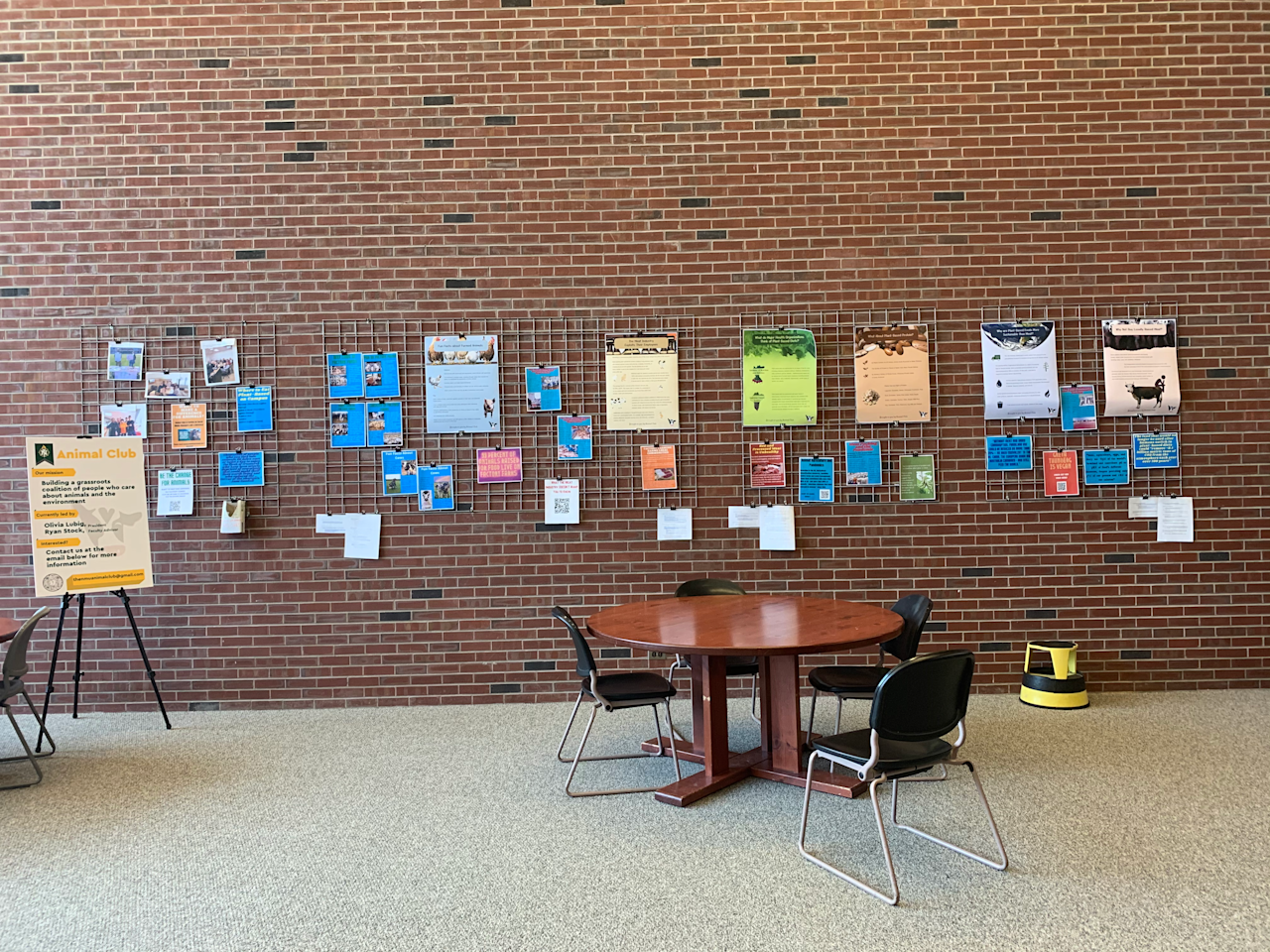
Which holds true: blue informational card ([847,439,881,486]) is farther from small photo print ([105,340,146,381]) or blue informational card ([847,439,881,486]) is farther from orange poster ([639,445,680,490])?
small photo print ([105,340,146,381])

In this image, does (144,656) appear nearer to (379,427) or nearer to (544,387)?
(379,427)

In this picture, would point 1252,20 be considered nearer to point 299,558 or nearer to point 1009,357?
point 1009,357

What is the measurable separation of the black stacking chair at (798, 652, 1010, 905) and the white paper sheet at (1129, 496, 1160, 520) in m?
3.09

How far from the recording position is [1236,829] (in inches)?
139

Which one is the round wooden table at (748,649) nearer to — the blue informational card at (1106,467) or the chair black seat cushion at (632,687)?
the chair black seat cushion at (632,687)

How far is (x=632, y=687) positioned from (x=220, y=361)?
3.44m

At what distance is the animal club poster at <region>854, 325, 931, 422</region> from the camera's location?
18.6 ft

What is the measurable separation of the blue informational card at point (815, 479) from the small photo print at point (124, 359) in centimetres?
416

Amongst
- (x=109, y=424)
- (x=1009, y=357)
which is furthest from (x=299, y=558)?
(x=1009, y=357)

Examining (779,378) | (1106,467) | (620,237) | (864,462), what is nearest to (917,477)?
(864,462)

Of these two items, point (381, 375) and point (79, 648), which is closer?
point (79, 648)

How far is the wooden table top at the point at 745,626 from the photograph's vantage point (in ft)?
12.0

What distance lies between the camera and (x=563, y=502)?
5.69 meters

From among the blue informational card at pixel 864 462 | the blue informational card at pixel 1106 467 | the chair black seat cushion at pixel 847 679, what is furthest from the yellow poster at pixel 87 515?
the blue informational card at pixel 1106 467
